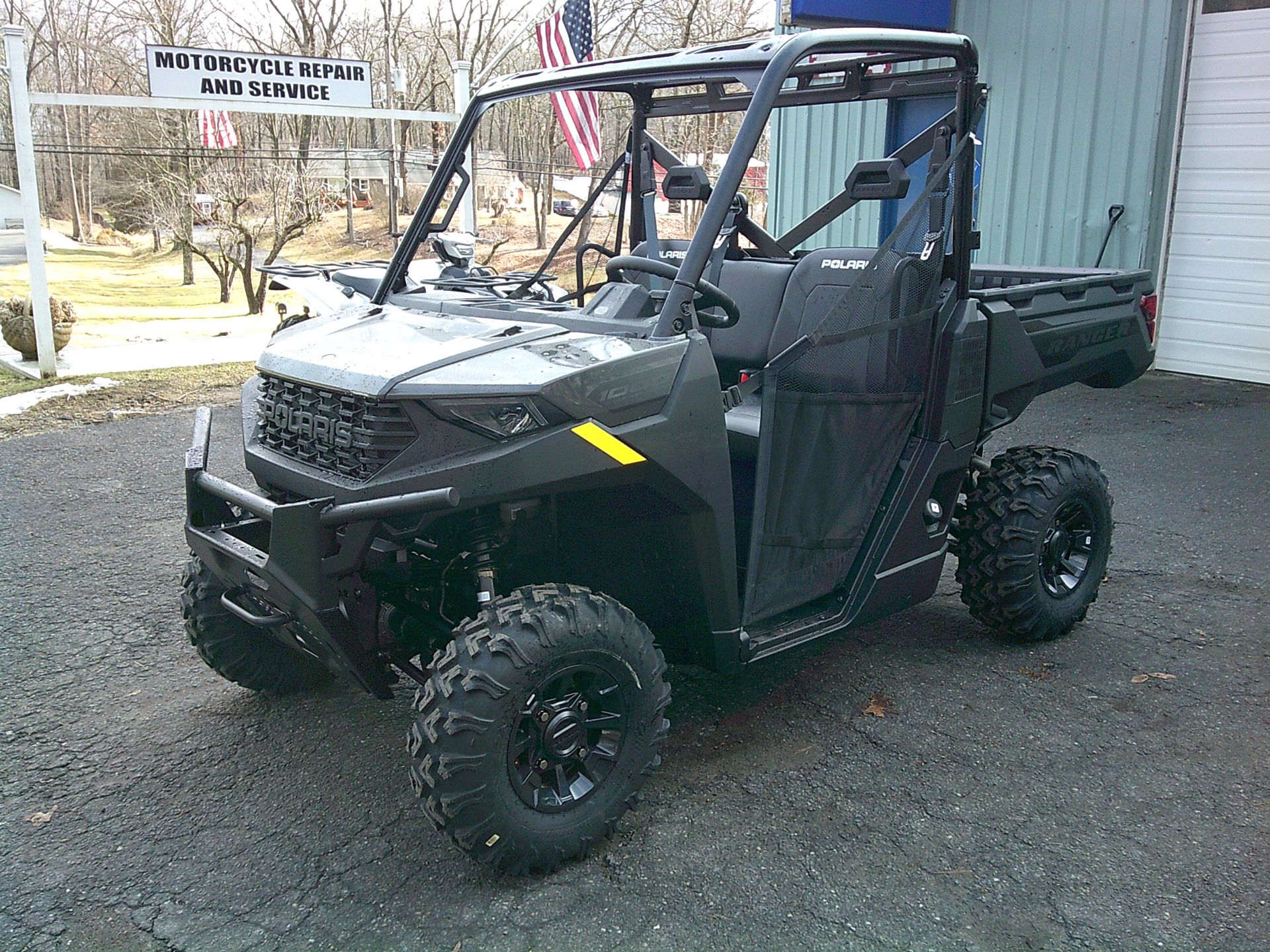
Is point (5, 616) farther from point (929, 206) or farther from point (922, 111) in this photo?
point (922, 111)

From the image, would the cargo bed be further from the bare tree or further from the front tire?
the bare tree

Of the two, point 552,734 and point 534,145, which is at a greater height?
point 534,145

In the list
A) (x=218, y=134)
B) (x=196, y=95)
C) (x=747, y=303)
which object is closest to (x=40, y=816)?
(x=747, y=303)

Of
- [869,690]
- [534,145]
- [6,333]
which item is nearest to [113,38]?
[534,145]

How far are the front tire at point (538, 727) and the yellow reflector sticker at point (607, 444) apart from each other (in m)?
0.37

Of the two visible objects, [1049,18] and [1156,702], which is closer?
[1156,702]

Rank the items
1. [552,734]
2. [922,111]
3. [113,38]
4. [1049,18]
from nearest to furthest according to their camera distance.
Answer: [552,734] → [922,111] → [1049,18] → [113,38]

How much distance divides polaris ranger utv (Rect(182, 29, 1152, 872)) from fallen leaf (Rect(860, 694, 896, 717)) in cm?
33

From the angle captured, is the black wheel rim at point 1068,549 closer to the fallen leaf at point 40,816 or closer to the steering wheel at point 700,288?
the steering wheel at point 700,288

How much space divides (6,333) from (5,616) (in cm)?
680

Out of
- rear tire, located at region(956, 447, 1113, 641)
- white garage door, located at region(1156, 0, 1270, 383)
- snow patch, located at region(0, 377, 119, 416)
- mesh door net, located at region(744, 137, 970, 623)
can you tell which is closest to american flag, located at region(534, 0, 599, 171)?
snow patch, located at region(0, 377, 119, 416)

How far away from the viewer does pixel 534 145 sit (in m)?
26.4

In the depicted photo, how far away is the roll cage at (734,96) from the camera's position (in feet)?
10.1

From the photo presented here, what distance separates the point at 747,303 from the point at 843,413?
0.79 metres
